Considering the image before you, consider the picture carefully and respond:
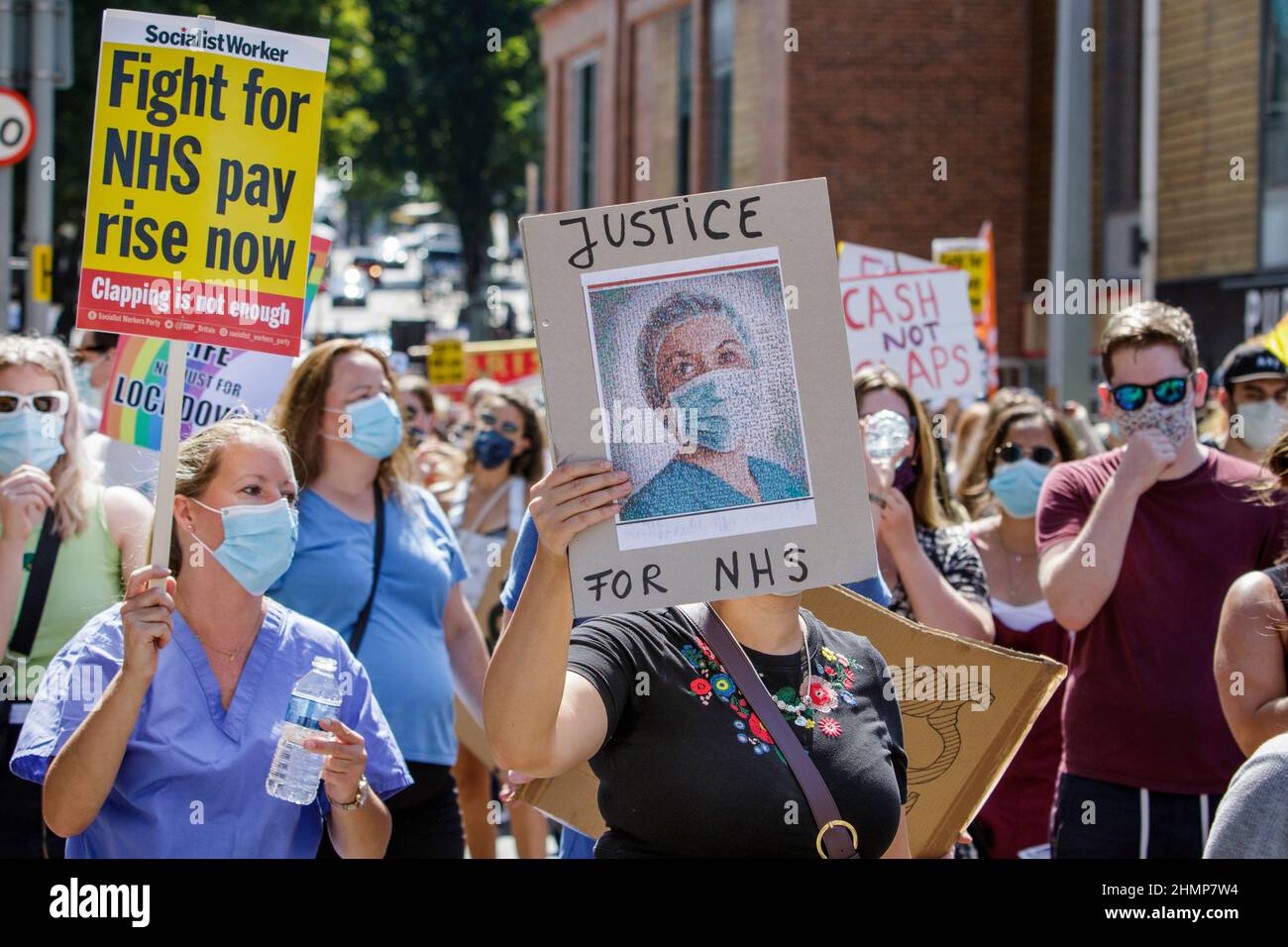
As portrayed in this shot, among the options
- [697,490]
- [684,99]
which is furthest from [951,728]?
[684,99]

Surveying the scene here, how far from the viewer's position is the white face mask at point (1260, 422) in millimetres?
6324

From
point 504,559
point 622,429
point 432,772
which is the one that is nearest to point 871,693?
point 622,429

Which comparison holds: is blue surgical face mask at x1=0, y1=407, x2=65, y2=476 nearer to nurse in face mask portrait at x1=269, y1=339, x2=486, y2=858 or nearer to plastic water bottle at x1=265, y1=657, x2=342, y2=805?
nurse in face mask portrait at x1=269, y1=339, x2=486, y2=858

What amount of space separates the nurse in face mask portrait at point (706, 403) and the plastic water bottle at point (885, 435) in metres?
2.30

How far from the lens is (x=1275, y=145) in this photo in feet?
57.6

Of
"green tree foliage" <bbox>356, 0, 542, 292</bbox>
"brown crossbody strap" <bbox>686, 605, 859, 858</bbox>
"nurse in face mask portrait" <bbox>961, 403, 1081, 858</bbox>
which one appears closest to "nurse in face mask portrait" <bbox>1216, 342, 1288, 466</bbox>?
"nurse in face mask portrait" <bbox>961, 403, 1081, 858</bbox>

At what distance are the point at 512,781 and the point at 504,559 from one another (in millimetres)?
3889

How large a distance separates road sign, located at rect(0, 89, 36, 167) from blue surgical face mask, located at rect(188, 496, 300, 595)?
971 centimetres

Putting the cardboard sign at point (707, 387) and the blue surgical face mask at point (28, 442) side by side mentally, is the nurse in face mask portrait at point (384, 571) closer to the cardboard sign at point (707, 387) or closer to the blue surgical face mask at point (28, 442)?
the blue surgical face mask at point (28, 442)

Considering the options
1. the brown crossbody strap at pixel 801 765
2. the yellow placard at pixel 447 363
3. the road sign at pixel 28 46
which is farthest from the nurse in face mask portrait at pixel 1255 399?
the yellow placard at pixel 447 363

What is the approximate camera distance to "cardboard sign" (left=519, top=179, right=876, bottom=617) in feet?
8.55

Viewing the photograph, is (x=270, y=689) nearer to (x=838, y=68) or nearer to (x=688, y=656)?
(x=688, y=656)

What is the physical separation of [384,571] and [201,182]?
182cm

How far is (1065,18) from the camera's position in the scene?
703 inches
